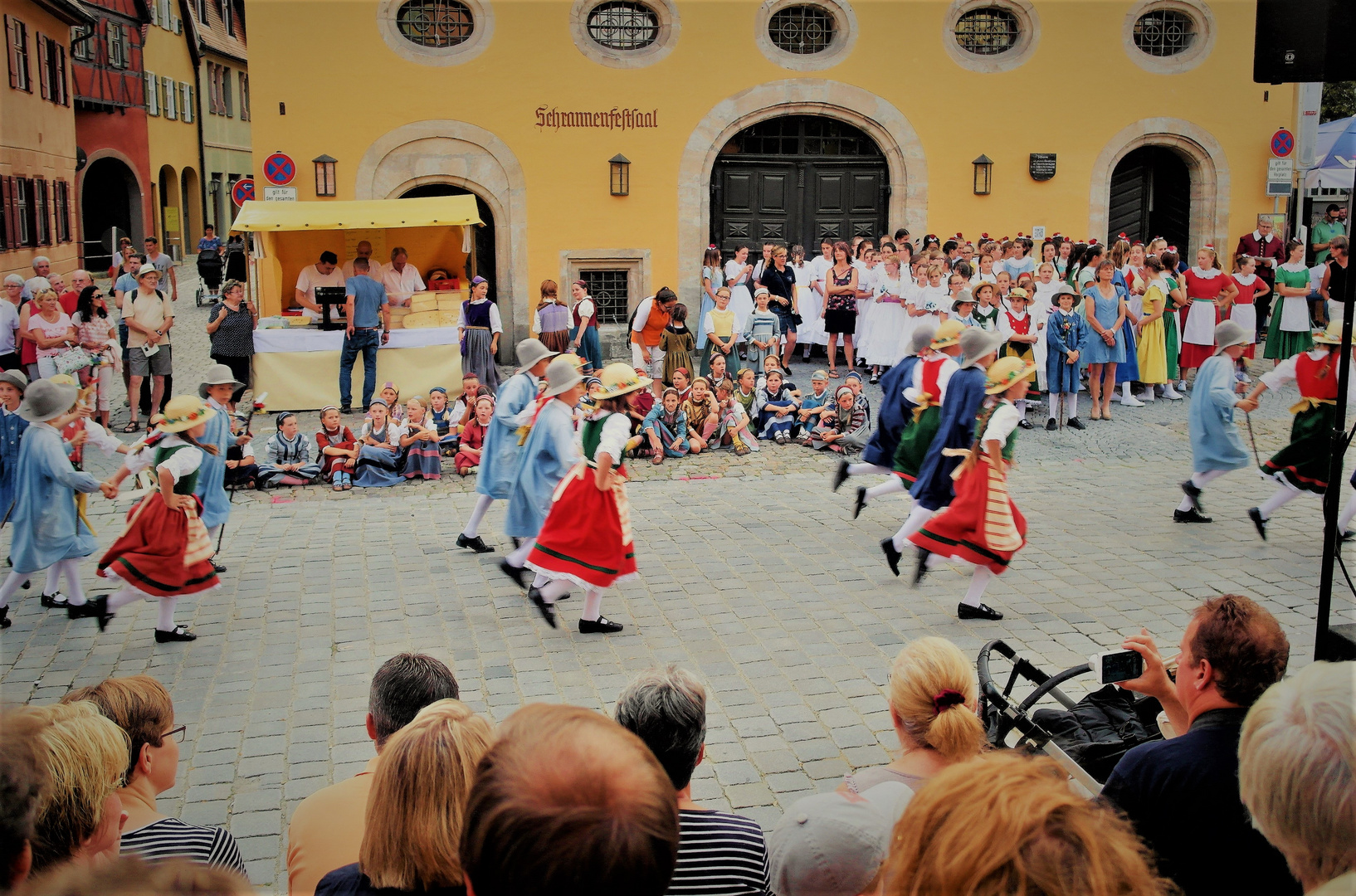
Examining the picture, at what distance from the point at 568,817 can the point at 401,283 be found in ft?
47.2

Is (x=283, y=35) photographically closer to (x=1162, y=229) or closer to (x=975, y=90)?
(x=975, y=90)

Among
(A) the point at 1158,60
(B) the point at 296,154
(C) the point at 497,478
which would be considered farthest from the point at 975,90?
(C) the point at 497,478

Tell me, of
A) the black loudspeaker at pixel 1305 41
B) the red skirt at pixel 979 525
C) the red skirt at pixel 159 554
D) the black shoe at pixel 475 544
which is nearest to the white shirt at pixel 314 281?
the black shoe at pixel 475 544

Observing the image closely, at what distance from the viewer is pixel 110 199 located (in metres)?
34.3

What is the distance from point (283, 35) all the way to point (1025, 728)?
15223 mm

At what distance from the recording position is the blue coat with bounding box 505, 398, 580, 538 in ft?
25.8

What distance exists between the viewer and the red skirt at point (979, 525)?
288 inches

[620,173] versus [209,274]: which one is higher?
[620,173]

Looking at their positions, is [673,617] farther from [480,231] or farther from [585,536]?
[480,231]

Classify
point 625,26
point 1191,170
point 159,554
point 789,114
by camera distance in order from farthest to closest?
point 1191,170, point 789,114, point 625,26, point 159,554

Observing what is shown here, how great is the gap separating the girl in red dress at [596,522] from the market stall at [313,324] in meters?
7.77

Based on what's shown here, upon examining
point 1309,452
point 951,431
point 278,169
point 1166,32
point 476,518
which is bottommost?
point 476,518

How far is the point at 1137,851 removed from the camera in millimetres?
1923

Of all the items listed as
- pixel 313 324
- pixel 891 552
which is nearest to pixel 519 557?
pixel 891 552
